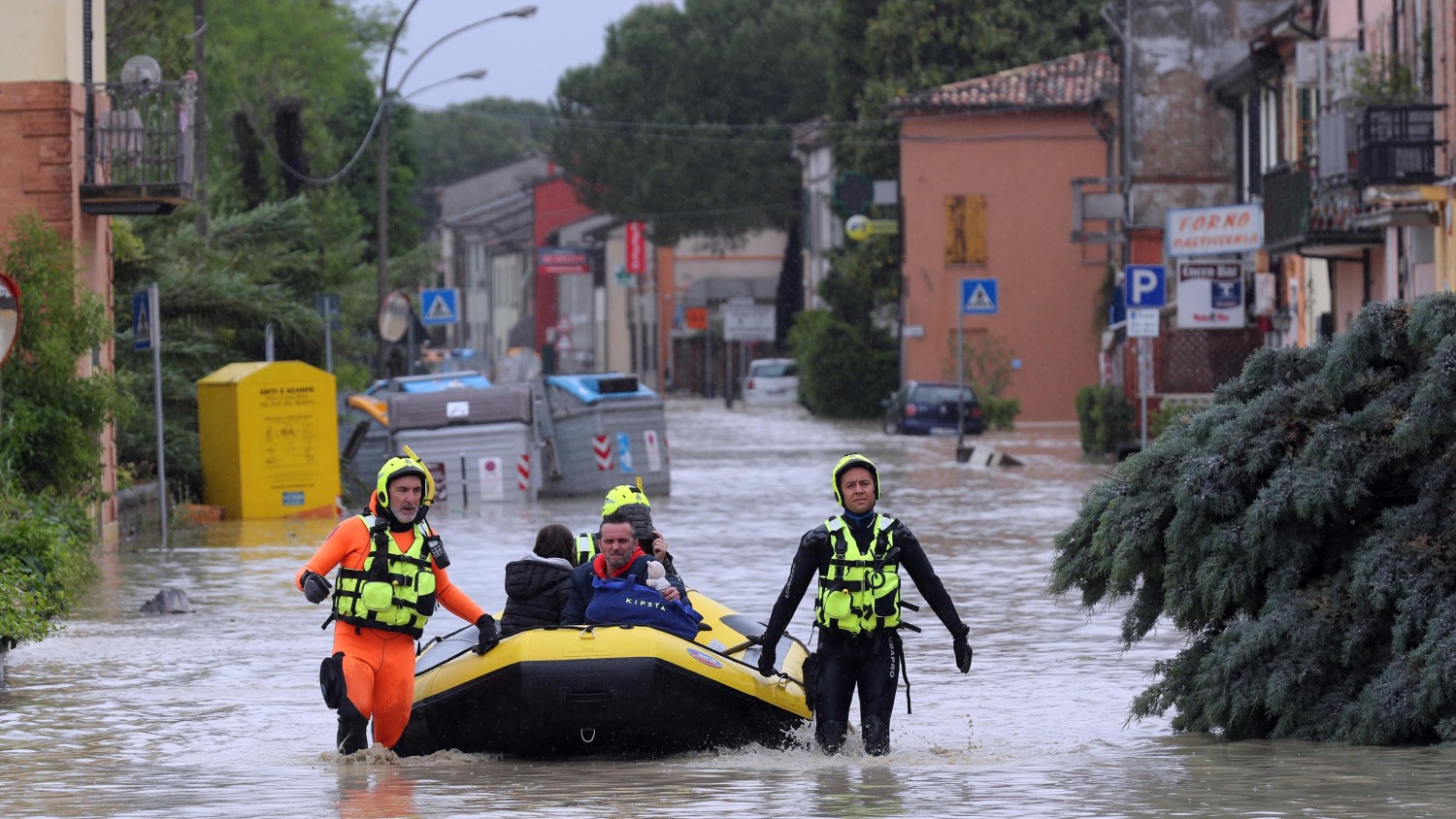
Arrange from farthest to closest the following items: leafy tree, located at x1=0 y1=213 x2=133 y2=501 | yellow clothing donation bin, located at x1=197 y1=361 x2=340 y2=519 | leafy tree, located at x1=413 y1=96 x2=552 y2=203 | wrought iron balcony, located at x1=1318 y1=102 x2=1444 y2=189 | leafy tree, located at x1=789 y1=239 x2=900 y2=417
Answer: leafy tree, located at x1=413 y1=96 x2=552 y2=203
leafy tree, located at x1=789 y1=239 x2=900 y2=417
wrought iron balcony, located at x1=1318 y1=102 x2=1444 y2=189
yellow clothing donation bin, located at x1=197 y1=361 x2=340 y2=519
leafy tree, located at x1=0 y1=213 x2=133 y2=501

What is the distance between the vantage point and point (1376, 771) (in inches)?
382

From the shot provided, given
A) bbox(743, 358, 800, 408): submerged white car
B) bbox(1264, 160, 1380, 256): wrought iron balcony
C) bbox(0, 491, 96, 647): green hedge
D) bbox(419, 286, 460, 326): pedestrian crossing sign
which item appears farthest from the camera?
bbox(743, 358, 800, 408): submerged white car

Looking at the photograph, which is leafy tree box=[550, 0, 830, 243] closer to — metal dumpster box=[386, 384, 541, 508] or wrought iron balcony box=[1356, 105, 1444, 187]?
metal dumpster box=[386, 384, 541, 508]

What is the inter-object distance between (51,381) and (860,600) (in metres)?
12.8

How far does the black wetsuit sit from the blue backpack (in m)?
0.57

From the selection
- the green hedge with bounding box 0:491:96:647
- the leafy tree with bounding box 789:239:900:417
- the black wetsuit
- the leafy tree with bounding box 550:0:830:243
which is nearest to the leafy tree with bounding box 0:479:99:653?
the green hedge with bounding box 0:491:96:647

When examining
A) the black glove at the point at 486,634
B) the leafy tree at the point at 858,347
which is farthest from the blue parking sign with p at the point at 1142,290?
A: the leafy tree at the point at 858,347

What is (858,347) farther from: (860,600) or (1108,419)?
(860,600)

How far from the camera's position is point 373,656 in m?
10.4

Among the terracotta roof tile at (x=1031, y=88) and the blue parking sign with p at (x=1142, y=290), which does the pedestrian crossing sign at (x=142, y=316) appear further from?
the terracotta roof tile at (x=1031, y=88)

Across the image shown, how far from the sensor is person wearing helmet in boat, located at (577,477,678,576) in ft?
36.6

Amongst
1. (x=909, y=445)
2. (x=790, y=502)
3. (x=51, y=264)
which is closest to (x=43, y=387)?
(x=51, y=264)

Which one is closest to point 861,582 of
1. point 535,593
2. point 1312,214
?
point 535,593

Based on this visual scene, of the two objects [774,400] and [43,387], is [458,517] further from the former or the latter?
[774,400]
